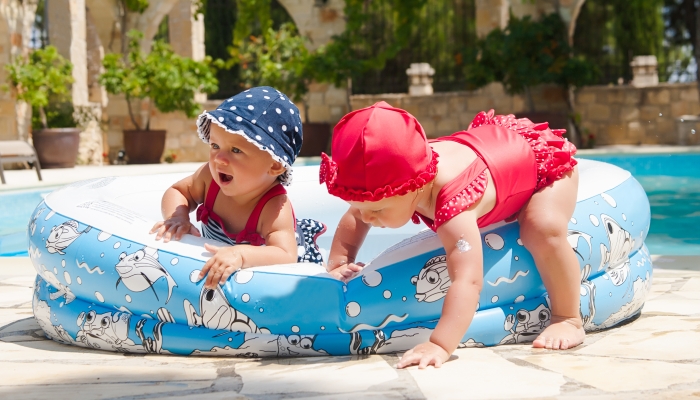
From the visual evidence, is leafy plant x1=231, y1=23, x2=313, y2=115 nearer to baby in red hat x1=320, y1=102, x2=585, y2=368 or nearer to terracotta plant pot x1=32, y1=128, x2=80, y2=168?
terracotta plant pot x1=32, y1=128, x2=80, y2=168

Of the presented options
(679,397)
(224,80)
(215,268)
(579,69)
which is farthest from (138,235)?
(224,80)

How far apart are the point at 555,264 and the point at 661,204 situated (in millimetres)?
5227

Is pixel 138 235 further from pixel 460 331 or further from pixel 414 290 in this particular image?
pixel 460 331

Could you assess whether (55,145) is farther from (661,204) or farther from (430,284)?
(430,284)

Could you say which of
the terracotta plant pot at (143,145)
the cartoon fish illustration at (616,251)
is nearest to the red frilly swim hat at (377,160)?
the cartoon fish illustration at (616,251)

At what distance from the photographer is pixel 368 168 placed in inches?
83.5

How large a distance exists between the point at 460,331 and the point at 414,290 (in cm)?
25

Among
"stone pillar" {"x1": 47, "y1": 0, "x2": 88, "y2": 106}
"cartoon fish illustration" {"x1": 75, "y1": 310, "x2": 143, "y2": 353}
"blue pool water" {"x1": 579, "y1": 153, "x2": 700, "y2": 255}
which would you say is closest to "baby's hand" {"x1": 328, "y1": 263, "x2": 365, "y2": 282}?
"cartoon fish illustration" {"x1": 75, "y1": 310, "x2": 143, "y2": 353}

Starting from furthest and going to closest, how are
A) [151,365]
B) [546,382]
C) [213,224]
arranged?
[213,224]
[151,365]
[546,382]

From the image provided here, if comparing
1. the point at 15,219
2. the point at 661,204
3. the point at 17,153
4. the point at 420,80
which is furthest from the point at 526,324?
the point at 420,80

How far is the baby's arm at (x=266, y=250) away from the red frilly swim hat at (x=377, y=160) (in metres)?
0.41

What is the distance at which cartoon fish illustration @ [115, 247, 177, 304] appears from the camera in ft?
7.86

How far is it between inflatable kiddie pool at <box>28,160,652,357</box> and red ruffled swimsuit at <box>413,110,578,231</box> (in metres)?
0.11

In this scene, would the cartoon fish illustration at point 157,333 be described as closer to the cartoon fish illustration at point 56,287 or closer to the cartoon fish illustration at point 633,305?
the cartoon fish illustration at point 56,287
